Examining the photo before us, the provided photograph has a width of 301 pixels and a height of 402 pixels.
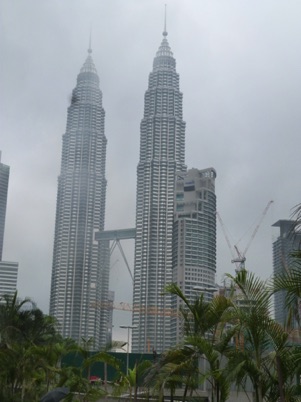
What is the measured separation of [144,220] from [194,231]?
25.6ft

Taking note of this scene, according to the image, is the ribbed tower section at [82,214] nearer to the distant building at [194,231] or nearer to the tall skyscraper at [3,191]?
the distant building at [194,231]

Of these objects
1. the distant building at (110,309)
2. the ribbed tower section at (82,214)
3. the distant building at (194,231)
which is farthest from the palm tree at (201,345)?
the distant building at (194,231)

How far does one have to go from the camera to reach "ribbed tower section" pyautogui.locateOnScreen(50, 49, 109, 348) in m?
78.2

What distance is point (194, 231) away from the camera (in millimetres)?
92062

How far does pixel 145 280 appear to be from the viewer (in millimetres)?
90000

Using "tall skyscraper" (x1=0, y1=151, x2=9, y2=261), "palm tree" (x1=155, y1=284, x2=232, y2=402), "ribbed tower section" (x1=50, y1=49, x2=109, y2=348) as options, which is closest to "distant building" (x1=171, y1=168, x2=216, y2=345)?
"ribbed tower section" (x1=50, y1=49, x2=109, y2=348)

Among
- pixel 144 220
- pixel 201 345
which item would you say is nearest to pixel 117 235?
pixel 144 220

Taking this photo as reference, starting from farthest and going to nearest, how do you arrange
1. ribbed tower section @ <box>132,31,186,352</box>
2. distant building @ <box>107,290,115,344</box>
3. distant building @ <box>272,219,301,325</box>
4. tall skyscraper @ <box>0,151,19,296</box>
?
ribbed tower section @ <box>132,31,186,352</box> < distant building @ <box>107,290,115,344</box> < tall skyscraper @ <box>0,151,19,296</box> < distant building @ <box>272,219,301,325</box>

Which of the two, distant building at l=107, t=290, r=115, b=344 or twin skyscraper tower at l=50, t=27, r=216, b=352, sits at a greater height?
twin skyscraper tower at l=50, t=27, r=216, b=352

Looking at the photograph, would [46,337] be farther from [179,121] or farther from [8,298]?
[179,121]

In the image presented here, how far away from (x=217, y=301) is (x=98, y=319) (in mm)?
74156

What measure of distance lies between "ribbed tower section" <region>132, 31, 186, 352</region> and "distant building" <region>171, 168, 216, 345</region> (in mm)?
1547

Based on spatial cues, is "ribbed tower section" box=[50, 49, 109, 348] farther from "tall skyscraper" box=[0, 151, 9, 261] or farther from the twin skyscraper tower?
"tall skyscraper" box=[0, 151, 9, 261]

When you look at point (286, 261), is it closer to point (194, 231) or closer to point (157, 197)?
point (194, 231)
